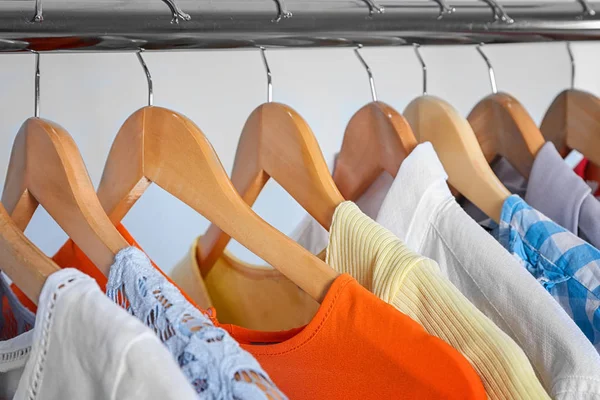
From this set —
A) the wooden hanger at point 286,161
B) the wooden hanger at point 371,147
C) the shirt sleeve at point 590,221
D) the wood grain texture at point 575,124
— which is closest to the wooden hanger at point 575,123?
the wood grain texture at point 575,124

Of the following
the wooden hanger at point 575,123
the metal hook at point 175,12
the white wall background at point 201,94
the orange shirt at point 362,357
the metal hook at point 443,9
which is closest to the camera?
the orange shirt at point 362,357

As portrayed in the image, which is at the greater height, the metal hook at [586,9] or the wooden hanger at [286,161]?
the metal hook at [586,9]

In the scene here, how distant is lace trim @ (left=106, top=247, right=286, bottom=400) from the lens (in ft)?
1.20

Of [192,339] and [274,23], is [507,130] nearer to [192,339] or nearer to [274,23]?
[274,23]

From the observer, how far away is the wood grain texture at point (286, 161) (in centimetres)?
61

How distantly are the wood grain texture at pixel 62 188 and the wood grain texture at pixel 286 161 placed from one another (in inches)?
6.7

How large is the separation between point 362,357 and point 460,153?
0.96 feet

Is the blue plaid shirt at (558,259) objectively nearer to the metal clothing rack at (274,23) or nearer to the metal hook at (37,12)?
the metal clothing rack at (274,23)

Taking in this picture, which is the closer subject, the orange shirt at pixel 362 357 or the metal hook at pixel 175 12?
the orange shirt at pixel 362 357

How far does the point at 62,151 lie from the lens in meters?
0.56

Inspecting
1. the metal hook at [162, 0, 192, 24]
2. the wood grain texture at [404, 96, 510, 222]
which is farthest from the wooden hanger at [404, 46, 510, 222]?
the metal hook at [162, 0, 192, 24]

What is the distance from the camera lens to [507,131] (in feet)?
2.58

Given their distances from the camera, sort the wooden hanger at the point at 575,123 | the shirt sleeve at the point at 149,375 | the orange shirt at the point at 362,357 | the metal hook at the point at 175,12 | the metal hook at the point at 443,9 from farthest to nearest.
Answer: the wooden hanger at the point at 575,123
the metal hook at the point at 443,9
the metal hook at the point at 175,12
the orange shirt at the point at 362,357
the shirt sleeve at the point at 149,375

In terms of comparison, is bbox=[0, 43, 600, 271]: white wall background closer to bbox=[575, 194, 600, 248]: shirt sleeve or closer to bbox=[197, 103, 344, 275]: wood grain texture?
bbox=[197, 103, 344, 275]: wood grain texture
